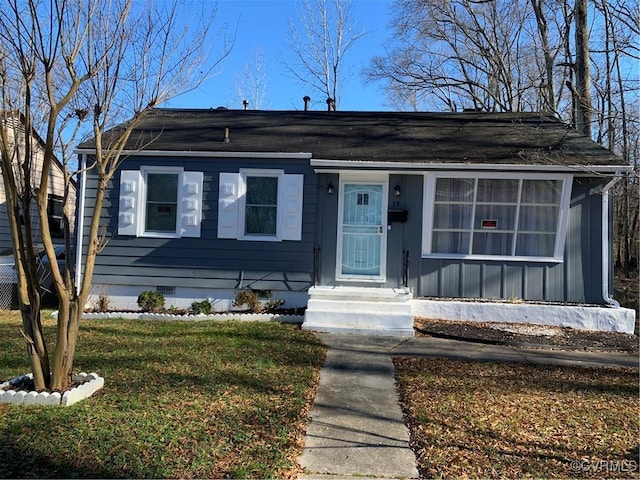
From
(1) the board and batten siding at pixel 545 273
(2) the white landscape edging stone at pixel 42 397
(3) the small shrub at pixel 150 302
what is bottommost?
(2) the white landscape edging stone at pixel 42 397

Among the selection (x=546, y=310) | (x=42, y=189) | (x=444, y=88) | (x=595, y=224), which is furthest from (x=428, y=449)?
(x=444, y=88)

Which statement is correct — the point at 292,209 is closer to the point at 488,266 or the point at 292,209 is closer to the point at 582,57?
the point at 488,266

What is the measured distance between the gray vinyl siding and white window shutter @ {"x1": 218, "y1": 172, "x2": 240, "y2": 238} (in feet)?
5.47

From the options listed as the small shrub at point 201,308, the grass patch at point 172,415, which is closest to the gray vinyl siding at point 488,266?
the small shrub at point 201,308

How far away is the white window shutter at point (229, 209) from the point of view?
8.77 meters

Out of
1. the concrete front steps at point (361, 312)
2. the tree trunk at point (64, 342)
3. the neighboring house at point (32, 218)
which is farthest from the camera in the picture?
the concrete front steps at point (361, 312)

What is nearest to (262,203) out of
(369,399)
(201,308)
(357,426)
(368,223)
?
(368,223)

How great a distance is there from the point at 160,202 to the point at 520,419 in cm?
753

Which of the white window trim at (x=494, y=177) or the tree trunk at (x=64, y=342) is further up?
the white window trim at (x=494, y=177)

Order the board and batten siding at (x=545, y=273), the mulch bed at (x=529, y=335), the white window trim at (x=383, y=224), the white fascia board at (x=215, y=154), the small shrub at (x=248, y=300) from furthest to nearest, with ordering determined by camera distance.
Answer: the white fascia board at (x=215, y=154) → the white window trim at (x=383, y=224) → the small shrub at (x=248, y=300) → the board and batten siding at (x=545, y=273) → the mulch bed at (x=529, y=335)

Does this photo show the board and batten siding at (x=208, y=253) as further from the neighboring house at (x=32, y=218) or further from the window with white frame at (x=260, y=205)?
the neighboring house at (x=32, y=218)

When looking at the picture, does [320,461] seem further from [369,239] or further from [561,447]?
[369,239]

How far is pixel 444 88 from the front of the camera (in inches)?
960

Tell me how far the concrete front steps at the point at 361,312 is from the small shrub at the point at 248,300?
3.79ft
